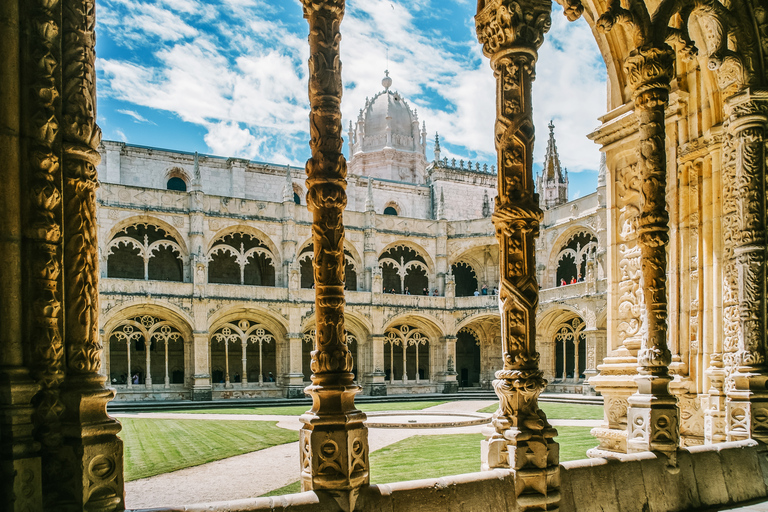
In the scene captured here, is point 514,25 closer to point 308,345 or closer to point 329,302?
point 329,302

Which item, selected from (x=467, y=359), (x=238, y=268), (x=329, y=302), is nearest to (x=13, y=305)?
(x=329, y=302)

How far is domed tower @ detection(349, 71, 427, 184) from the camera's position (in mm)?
39281

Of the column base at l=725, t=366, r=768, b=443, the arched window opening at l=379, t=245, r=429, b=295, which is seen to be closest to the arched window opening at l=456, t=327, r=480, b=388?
the arched window opening at l=379, t=245, r=429, b=295

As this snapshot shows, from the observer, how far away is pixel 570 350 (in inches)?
1116

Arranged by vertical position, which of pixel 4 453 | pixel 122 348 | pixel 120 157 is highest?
pixel 120 157

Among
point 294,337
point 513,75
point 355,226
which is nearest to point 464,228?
point 355,226

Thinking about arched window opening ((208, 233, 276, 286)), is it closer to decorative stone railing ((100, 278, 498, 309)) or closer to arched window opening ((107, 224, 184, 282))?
arched window opening ((107, 224, 184, 282))

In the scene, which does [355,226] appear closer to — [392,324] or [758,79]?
[392,324]

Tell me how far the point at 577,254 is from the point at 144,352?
18.9 metres

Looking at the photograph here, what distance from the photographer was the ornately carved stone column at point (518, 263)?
3.64 metres

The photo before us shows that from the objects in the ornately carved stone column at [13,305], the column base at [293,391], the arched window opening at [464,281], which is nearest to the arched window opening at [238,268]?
the column base at [293,391]

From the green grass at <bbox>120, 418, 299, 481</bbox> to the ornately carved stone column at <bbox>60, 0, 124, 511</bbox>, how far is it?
5.85m

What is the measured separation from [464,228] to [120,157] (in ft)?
54.0

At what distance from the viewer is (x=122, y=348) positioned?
26.7 metres
